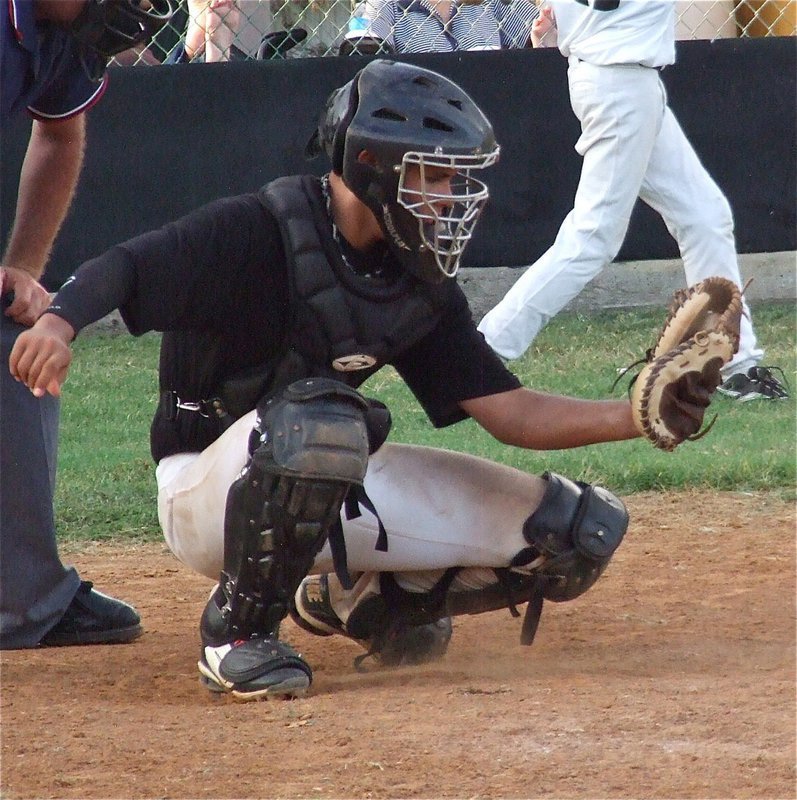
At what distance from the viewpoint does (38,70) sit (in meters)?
3.26

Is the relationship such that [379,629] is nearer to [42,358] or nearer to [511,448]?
[42,358]

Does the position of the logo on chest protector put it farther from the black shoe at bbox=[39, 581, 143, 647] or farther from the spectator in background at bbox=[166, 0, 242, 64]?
the spectator in background at bbox=[166, 0, 242, 64]

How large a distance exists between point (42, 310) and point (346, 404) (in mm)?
980

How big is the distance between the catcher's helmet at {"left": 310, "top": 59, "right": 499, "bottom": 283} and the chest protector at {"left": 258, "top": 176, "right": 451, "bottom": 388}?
101 millimetres

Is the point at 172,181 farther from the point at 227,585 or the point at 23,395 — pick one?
the point at 227,585

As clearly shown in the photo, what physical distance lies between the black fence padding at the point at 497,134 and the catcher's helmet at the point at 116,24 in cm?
410

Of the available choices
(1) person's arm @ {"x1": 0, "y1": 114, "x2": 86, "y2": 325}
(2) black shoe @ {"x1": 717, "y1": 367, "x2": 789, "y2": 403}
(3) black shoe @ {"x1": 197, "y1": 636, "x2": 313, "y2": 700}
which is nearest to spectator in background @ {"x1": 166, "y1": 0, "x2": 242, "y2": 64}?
(2) black shoe @ {"x1": 717, "y1": 367, "x2": 789, "y2": 403}

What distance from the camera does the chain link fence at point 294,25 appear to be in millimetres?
7766

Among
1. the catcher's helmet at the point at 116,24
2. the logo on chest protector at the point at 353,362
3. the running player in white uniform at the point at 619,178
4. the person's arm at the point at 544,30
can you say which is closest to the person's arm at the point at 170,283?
the logo on chest protector at the point at 353,362

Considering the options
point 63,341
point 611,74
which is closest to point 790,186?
point 611,74

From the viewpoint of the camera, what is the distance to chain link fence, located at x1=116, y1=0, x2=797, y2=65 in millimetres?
7766

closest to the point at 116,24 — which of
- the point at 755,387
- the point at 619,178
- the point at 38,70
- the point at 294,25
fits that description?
the point at 38,70

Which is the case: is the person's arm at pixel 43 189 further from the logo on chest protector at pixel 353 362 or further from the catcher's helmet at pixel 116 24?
the logo on chest protector at pixel 353 362

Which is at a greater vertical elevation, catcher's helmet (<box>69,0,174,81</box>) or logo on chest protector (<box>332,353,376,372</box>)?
catcher's helmet (<box>69,0,174,81</box>)
